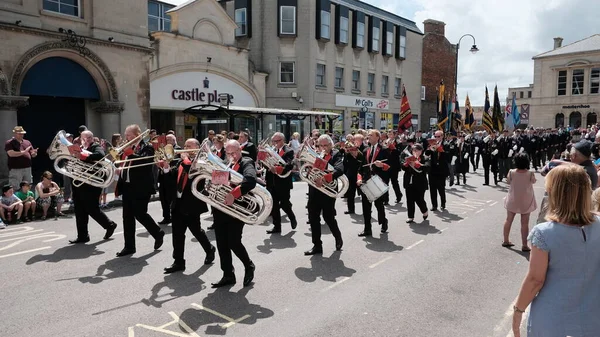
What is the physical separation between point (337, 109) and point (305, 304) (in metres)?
29.2

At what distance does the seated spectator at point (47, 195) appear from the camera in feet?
35.1

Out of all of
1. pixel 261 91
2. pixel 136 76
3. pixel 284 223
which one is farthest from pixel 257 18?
pixel 284 223

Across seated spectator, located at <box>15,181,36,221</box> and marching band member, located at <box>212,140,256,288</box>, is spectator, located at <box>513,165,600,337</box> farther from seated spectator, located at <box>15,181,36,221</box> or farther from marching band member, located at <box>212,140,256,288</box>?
seated spectator, located at <box>15,181,36,221</box>

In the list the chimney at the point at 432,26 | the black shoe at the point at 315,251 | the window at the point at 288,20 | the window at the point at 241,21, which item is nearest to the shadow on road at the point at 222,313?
the black shoe at the point at 315,251

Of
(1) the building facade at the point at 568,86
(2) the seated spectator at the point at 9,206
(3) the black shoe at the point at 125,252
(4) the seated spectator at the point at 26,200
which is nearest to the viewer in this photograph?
(3) the black shoe at the point at 125,252

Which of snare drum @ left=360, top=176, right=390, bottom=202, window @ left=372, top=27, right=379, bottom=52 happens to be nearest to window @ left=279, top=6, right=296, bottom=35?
window @ left=372, top=27, right=379, bottom=52

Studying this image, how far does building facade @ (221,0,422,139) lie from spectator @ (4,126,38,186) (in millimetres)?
17064

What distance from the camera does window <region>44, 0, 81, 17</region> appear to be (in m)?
15.9

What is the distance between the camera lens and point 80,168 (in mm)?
7859

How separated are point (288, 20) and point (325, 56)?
3.65 m

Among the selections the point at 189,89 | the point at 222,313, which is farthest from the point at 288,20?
the point at 222,313

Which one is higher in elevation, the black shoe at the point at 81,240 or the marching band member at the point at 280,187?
the marching band member at the point at 280,187

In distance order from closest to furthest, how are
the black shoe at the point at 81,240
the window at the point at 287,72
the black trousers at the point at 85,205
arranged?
the black trousers at the point at 85,205, the black shoe at the point at 81,240, the window at the point at 287,72

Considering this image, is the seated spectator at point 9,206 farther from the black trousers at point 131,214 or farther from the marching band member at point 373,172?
the marching band member at point 373,172
